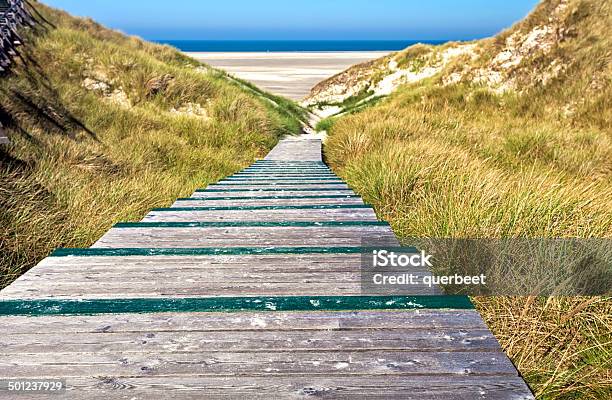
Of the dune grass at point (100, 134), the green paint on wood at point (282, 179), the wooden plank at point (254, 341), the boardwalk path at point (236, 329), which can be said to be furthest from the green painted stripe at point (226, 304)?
the green paint on wood at point (282, 179)

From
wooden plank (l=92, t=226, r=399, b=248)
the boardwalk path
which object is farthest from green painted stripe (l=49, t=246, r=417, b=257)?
wooden plank (l=92, t=226, r=399, b=248)

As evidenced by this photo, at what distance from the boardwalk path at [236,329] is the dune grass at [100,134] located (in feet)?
4.50

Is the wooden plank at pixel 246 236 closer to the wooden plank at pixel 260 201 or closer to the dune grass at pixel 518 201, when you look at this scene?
the dune grass at pixel 518 201

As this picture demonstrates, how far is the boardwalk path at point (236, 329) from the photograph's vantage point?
149 cm

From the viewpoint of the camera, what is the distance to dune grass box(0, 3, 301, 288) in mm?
3871

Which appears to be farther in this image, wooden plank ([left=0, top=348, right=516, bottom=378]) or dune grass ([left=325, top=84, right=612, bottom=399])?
dune grass ([left=325, top=84, right=612, bottom=399])

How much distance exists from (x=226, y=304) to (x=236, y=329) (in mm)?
212

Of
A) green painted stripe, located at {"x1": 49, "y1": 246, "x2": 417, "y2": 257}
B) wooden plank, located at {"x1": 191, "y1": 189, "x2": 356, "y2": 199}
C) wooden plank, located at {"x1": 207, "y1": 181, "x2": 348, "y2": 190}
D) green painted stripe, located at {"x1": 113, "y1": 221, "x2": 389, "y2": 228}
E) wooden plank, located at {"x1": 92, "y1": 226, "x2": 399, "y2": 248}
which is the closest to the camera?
green painted stripe, located at {"x1": 49, "y1": 246, "x2": 417, "y2": 257}

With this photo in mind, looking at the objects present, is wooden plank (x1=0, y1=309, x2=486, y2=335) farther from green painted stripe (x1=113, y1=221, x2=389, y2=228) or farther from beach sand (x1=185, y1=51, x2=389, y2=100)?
beach sand (x1=185, y1=51, x2=389, y2=100)

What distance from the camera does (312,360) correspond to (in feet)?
5.25

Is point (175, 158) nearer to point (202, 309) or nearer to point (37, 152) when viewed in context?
point (37, 152)

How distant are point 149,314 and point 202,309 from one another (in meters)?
0.22

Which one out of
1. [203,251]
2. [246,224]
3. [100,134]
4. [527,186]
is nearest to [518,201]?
[527,186]

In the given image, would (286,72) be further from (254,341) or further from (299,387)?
(299,387)
